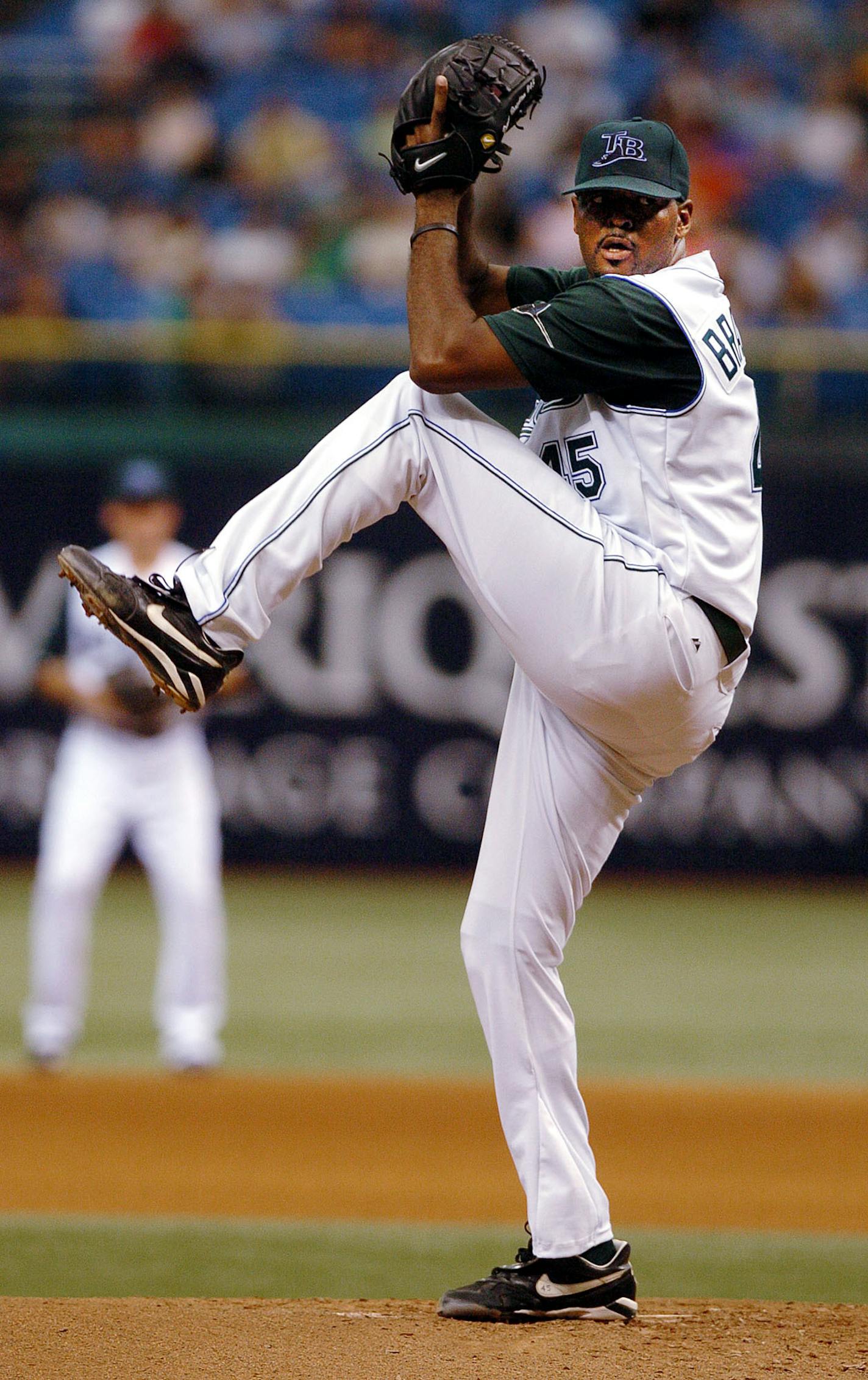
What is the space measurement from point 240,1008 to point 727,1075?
2202mm

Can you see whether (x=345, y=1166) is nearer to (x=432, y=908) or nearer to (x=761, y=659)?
(x=432, y=908)

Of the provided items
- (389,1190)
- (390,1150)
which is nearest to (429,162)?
(389,1190)

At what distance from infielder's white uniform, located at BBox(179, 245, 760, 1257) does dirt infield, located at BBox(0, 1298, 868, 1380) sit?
23cm

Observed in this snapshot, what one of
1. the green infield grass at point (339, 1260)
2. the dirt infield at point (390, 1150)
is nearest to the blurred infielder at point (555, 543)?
the green infield grass at point (339, 1260)

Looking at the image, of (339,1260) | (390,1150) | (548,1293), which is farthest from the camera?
(390,1150)

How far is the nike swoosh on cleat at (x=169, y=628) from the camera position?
3059 mm

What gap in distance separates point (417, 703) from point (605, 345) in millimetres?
6565

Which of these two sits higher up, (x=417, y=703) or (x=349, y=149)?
(x=349, y=149)

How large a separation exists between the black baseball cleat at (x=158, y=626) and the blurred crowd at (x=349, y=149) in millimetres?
7206

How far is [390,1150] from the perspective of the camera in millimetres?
5230

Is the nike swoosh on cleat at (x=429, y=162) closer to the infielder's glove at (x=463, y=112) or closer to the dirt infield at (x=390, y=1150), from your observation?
the infielder's glove at (x=463, y=112)

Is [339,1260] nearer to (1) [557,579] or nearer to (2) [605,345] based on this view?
(1) [557,579]

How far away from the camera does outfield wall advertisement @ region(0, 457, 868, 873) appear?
371 inches

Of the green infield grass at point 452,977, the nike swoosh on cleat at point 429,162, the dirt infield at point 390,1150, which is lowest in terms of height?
the dirt infield at point 390,1150
